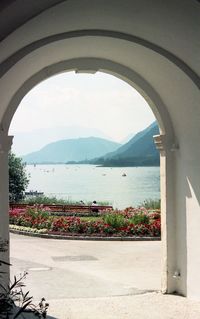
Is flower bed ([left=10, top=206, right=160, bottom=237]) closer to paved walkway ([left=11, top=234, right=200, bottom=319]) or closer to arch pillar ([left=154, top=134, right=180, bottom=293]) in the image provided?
paved walkway ([left=11, top=234, right=200, bottom=319])

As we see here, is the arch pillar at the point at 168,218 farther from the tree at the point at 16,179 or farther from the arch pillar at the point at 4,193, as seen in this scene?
the tree at the point at 16,179

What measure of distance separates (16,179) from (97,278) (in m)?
19.8

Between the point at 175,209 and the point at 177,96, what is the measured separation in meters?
2.15

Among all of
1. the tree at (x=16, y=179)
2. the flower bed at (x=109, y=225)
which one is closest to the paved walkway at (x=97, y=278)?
the flower bed at (x=109, y=225)

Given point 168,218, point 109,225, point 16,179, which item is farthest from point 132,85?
point 16,179

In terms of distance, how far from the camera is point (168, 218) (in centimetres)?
943

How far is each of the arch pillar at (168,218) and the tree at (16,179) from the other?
21563 mm

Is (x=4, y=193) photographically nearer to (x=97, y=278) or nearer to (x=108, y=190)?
(x=97, y=278)

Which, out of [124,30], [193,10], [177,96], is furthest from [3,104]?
[193,10]

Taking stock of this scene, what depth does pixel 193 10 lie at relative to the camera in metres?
5.83

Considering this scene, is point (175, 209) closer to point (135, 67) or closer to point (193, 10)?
point (135, 67)

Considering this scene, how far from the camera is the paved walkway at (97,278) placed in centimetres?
826

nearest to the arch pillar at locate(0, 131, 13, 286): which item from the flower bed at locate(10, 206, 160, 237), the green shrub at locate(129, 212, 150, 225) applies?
the flower bed at locate(10, 206, 160, 237)

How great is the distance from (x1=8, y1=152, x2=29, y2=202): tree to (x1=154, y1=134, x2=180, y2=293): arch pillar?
21.6 metres
